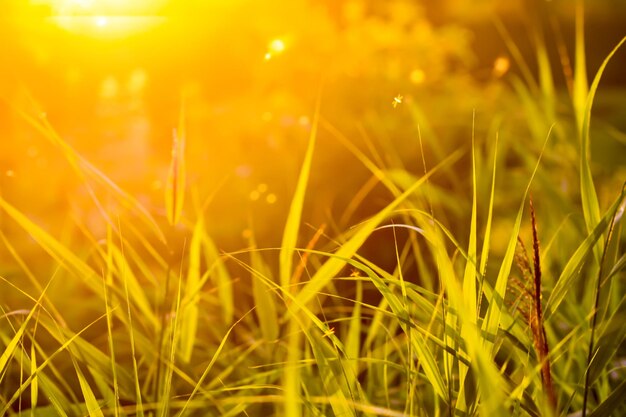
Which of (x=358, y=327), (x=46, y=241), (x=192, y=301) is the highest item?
(x=46, y=241)

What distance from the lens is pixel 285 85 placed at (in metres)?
3.50

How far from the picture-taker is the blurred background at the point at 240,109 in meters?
2.23

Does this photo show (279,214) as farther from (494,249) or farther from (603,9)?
(603,9)

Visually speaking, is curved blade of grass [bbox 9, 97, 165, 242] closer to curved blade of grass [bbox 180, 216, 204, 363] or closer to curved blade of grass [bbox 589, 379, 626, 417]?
curved blade of grass [bbox 180, 216, 204, 363]

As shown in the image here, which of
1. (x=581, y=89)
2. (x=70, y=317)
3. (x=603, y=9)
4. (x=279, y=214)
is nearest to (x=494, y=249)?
(x=279, y=214)

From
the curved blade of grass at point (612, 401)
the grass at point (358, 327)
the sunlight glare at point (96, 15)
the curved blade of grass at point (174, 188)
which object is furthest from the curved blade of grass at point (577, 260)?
the sunlight glare at point (96, 15)

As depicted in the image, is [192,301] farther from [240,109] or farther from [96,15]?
[240,109]

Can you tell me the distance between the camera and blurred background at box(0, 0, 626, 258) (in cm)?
223

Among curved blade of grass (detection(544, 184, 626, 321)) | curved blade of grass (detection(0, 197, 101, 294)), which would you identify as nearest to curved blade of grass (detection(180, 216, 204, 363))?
curved blade of grass (detection(0, 197, 101, 294))

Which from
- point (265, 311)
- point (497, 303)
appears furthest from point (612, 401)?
point (265, 311)

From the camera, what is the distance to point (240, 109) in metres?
3.28

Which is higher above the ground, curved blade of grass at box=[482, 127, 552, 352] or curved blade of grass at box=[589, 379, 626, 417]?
curved blade of grass at box=[482, 127, 552, 352]

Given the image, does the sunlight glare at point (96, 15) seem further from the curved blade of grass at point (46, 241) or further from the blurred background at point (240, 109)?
the curved blade of grass at point (46, 241)

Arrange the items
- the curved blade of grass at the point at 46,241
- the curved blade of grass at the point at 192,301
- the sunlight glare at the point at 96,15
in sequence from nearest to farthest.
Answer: the curved blade of grass at the point at 46,241 → the curved blade of grass at the point at 192,301 → the sunlight glare at the point at 96,15
